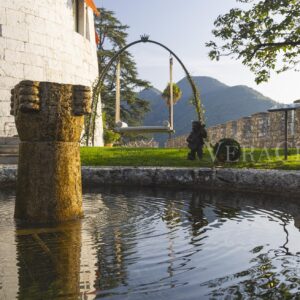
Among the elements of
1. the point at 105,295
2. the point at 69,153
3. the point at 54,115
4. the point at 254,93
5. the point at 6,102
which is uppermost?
the point at 254,93

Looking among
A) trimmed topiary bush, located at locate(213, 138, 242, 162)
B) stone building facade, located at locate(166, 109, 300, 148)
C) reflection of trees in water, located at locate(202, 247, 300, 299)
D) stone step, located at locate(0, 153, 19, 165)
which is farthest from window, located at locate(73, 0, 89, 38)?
reflection of trees in water, located at locate(202, 247, 300, 299)

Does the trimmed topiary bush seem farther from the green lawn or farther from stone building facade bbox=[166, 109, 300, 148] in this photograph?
stone building facade bbox=[166, 109, 300, 148]

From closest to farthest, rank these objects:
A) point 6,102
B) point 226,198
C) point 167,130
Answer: point 226,198 → point 6,102 → point 167,130

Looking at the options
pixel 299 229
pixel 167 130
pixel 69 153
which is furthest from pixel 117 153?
pixel 299 229

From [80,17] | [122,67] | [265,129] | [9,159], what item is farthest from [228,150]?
[122,67]

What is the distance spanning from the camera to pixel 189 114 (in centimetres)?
13488

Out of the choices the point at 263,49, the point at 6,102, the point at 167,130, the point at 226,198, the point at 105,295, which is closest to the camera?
the point at 105,295

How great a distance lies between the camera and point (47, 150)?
418 centimetres

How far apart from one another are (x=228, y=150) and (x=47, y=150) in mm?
4984

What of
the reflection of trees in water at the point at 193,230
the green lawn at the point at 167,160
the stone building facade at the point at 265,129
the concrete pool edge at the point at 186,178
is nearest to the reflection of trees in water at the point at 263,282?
the reflection of trees in water at the point at 193,230

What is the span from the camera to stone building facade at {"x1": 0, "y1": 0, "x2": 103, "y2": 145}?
1362 centimetres

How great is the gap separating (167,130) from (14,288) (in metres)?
12.3

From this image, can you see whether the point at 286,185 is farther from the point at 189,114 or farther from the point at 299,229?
the point at 189,114

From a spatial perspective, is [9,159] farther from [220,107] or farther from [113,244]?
[220,107]
